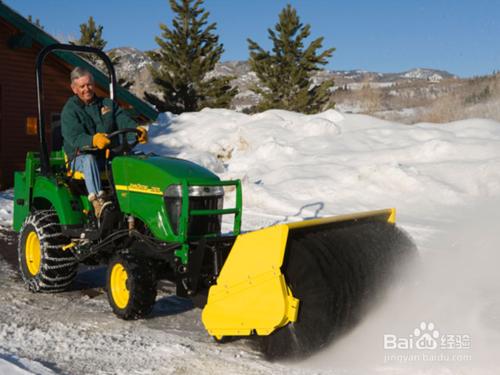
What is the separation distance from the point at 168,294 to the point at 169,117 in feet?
48.1

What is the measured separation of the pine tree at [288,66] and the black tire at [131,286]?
2267cm

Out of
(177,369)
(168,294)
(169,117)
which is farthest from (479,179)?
(169,117)

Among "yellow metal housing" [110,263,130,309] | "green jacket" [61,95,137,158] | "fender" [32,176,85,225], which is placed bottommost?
"yellow metal housing" [110,263,130,309]

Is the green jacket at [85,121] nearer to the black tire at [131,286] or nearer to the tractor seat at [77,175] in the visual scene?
the tractor seat at [77,175]

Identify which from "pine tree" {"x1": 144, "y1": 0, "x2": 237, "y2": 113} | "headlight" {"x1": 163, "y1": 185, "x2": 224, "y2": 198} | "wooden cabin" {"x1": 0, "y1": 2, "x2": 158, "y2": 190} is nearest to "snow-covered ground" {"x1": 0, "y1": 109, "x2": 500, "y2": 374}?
"headlight" {"x1": 163, "y1": 185, "x2": 224, "y2": 198}

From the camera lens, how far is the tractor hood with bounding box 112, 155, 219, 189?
13.8 ft

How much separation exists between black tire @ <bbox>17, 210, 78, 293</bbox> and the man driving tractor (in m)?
0.62

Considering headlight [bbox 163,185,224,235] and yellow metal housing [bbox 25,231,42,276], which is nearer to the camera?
headlight [bbox 163,185,224,235]

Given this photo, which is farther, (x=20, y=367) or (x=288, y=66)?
(x=288, y=66)

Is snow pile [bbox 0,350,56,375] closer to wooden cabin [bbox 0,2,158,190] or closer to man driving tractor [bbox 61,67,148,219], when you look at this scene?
man driving tractor [bbox 61,67,148,219]

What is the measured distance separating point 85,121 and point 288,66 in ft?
75.0

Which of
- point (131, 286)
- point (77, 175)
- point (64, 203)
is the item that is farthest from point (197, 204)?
point (64, 203)

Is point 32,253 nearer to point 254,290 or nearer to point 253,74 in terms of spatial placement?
point 254,290

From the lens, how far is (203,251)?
12.8 ft
